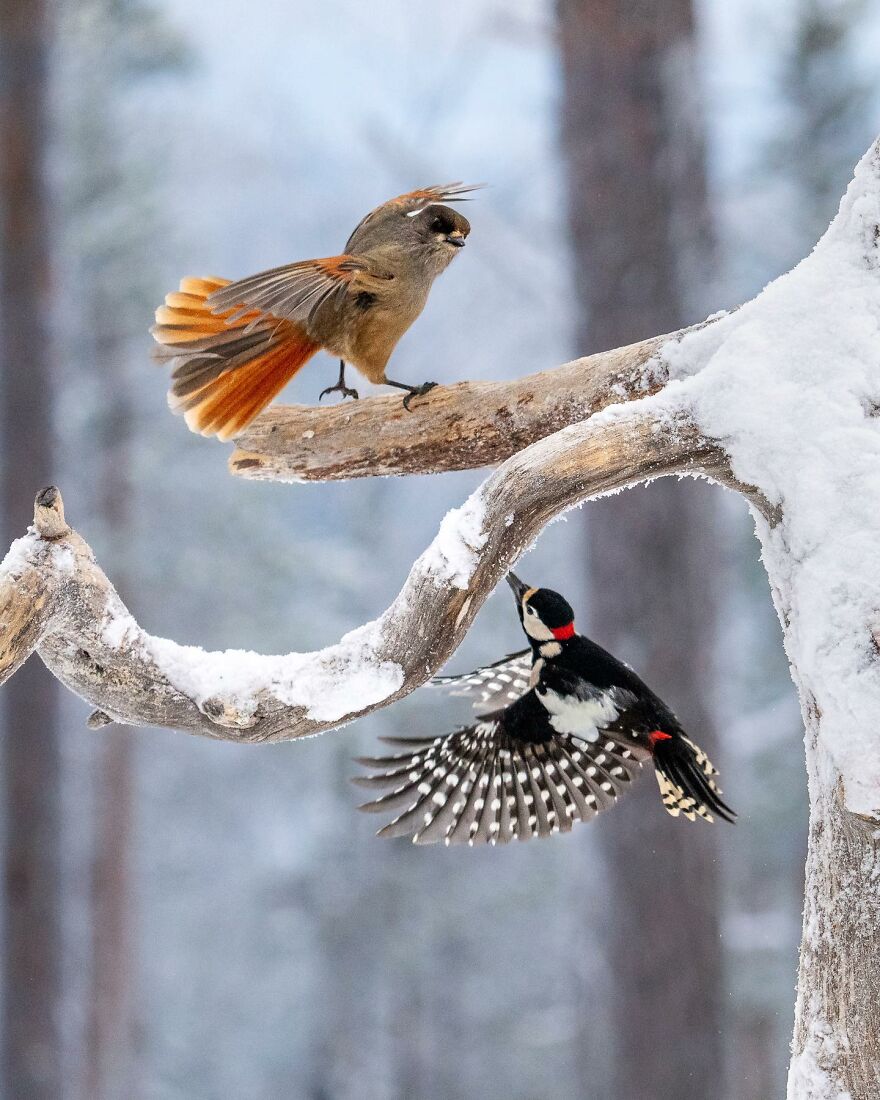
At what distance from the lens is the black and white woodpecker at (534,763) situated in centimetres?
186

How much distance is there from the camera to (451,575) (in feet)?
4.90

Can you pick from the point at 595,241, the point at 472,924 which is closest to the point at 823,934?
the point at 595,241

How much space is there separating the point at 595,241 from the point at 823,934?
9.24ft

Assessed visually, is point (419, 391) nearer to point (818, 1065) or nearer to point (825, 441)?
point (825, 441)

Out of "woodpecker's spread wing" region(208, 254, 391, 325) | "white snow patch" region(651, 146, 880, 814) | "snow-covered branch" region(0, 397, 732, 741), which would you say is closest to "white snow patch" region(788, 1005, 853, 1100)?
"white snow patch" region(651, 146, 880, 814)

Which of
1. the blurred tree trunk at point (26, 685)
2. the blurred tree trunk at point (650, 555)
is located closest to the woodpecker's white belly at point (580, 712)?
A: the blurred tree trunk at point (650, 555)

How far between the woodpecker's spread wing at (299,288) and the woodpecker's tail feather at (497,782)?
29.8 inches

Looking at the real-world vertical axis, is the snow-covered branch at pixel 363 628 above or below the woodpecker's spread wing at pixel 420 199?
below

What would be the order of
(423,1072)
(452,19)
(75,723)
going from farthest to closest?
1. (423,1072)
2. (452,19)
3. (75,723)

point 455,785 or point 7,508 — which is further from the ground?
point 7,508

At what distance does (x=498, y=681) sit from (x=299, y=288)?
82 centimetres

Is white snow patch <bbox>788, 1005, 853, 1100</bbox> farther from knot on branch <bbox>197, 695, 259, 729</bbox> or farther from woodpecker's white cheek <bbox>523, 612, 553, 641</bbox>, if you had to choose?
knot on branch <bbox>197, 695, 259, 729</bbox>

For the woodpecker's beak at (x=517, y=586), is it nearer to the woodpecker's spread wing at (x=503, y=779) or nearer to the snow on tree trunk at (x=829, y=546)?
the woodpecker's spread wing at (x=503, y=779)

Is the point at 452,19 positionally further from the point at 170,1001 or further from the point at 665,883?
the point at 170,1001
